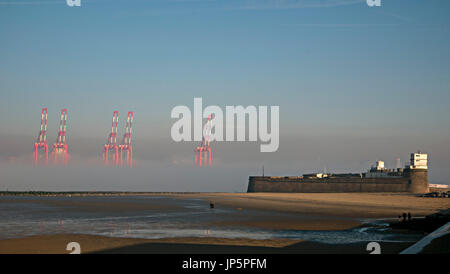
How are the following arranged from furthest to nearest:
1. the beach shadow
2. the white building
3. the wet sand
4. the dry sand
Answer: the white building < the dry sand < the wet sand < the beach shadow

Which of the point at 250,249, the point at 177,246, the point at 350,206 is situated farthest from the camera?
the point at 350,206

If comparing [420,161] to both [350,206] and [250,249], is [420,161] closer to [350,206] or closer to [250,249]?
[350,206]

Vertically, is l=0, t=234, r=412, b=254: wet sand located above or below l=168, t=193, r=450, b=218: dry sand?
above

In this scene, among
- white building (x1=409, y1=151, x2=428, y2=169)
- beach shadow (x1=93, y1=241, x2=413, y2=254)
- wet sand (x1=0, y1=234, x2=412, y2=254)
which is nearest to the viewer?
beach shadow (x1=93, y1=241, x2=413, y2=254)

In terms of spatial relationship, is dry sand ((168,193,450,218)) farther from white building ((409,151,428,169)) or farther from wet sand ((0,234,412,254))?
white building ((409,151,428,169))

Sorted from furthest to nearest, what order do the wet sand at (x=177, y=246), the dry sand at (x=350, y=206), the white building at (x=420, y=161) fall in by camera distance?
the white building at (x=420, y=161) → the dry sand at (x=350, y=206) → the wet sand at (x=177, y=246)

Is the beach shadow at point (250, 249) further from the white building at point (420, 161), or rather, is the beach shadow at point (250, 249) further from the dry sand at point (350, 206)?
the white building at point (420, 161)

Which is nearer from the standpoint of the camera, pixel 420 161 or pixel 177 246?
pixel 177 246

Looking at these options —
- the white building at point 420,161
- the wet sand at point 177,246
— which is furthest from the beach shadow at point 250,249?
the white building at point 420,161

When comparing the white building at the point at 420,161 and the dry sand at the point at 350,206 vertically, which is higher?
the white building at the point at 420,161

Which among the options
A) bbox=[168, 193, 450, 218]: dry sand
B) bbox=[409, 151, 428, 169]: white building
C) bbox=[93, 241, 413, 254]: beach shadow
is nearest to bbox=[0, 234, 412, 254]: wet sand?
bbox=[93, 241, 413, 254]: beach shadow

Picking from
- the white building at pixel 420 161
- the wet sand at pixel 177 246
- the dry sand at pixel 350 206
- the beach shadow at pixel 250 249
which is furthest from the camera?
the white building at pixel 420 161

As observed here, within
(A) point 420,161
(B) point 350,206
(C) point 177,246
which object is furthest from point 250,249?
(A) point 420,161
